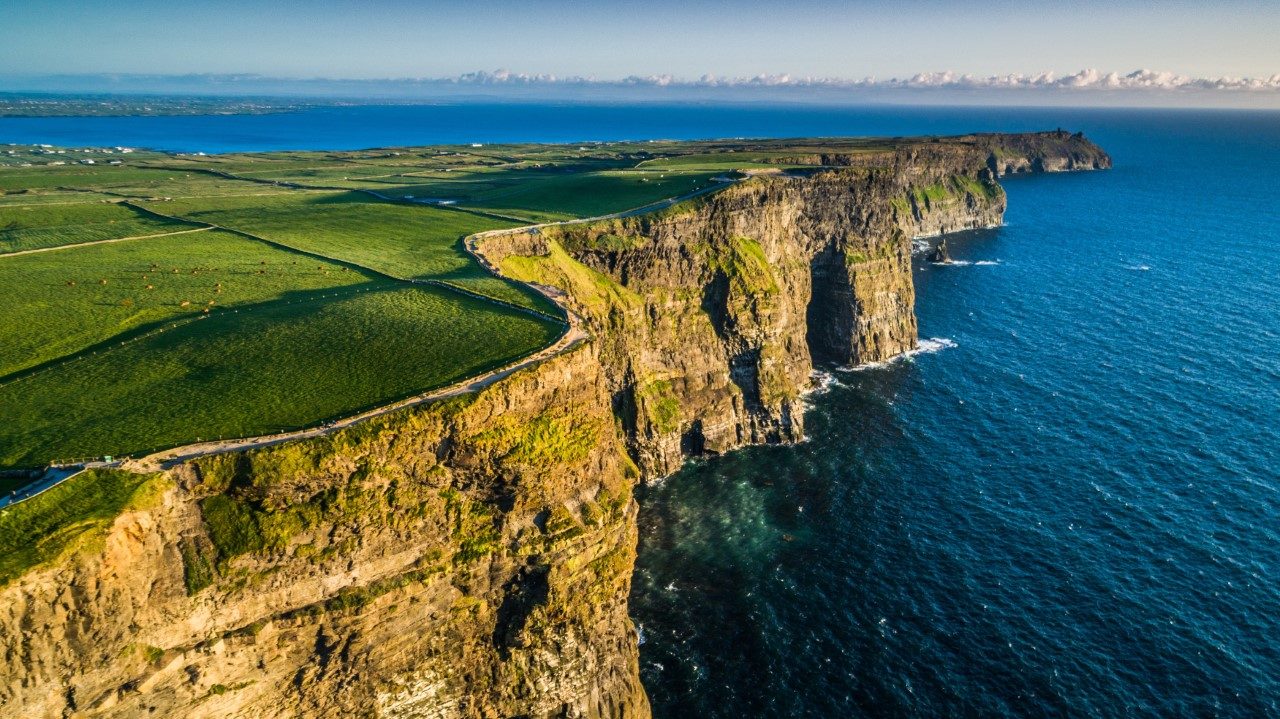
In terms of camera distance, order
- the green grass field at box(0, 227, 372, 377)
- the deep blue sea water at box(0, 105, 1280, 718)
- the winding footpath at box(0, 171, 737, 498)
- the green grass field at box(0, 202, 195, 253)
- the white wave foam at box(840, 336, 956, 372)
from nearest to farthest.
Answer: the winding footpath at box(0, 171, 737, 498)
the deep blue sea water at box(0, 105, 1280, 718)
the green grass field at box(0, 227, 372, 377)
the green grass field at box(0, 202, 195, 253)
the white wave foam at box(840, 336, 956, 372)

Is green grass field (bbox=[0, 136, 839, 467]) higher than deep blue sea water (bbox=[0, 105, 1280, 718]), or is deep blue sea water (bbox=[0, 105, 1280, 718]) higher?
green grass field (bbox=[0, 136, 839, 467])

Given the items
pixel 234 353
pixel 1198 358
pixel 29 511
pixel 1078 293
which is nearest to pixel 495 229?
pixel 234 353

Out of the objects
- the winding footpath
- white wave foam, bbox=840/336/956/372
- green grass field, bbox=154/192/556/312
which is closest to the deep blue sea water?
white wave foam, bbox=840/336/956/372

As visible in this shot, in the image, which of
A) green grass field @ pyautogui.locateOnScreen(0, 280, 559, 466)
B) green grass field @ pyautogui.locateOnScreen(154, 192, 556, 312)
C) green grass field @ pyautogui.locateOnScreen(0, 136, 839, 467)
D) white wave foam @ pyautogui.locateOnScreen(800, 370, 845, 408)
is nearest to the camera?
green grass field @ pyautogui.locateOnScreen(0, 280, 559, 466)

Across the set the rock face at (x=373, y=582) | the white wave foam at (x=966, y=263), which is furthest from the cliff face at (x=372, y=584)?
the white wave foam at (x=966, y=263)

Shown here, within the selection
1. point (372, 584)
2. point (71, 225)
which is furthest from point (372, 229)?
point (372, 584)

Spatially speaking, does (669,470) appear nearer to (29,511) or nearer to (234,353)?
(234,353)

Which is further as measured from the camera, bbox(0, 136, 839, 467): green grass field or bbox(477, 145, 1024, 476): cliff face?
bbox(477, 145, 1024, 476): cliff face

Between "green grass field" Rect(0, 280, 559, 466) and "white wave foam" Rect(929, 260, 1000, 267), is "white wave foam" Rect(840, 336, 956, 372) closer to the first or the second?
"white wave foam" Rect(929, 260, 1000, 267)

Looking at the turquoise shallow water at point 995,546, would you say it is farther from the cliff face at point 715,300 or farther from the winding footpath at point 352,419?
the winding footpath at point 352,419
